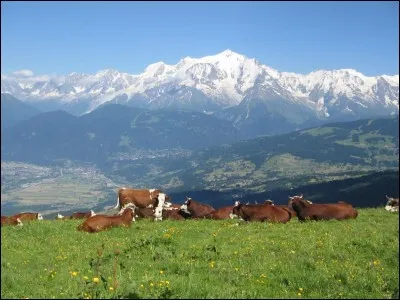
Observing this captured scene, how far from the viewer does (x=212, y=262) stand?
14680 millimetres

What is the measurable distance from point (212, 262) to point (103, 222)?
12894mm

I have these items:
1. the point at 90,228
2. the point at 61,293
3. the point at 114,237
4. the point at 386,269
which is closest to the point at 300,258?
the point at 386,269

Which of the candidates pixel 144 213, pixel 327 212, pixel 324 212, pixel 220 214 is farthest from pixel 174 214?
pixel 327 212

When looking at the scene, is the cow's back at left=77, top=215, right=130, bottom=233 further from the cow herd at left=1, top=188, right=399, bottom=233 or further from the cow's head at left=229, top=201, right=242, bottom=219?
the cow's head at left=229, top=201, right=242, bottom=219

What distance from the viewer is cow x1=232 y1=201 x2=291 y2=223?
26.7 meters

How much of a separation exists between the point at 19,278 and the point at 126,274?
352cm

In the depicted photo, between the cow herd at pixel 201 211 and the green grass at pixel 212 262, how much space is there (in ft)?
6.56

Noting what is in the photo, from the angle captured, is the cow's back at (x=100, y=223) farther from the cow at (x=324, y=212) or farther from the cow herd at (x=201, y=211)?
the cow at (x=324, y=212)

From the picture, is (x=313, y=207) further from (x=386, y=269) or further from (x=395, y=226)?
(x=386, y=269)

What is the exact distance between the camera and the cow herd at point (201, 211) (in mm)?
26484

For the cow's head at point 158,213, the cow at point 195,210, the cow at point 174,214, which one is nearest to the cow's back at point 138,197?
the cow's head at point 158,213

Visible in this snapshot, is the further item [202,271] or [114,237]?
[114,237]

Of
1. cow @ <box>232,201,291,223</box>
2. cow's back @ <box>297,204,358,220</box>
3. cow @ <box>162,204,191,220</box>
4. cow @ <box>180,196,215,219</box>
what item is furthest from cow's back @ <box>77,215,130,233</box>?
cow's back @ <box>297,204,358,220</box>

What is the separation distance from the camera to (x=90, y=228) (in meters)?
25.1
